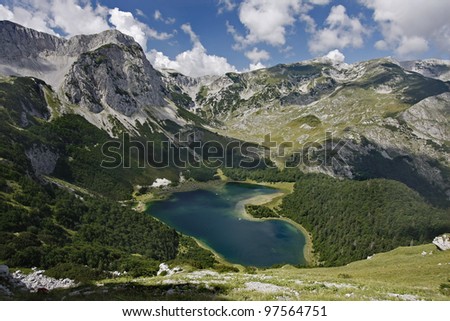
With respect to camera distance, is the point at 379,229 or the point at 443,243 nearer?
the point at 443,243

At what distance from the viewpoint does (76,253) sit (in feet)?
332

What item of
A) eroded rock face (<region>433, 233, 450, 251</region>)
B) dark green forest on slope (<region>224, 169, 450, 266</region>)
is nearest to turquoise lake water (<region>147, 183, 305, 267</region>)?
dark green forest on slope (<region>224, 169, 450, 266</region>)

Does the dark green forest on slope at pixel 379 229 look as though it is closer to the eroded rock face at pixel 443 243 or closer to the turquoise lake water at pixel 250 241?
the turquoise lake water at pixel 250 241

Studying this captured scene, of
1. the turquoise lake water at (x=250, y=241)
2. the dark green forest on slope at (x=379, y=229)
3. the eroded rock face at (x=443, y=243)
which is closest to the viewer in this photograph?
the eroded rock face at (x=443, y=243)

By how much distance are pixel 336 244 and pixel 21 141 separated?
19060 centimetres

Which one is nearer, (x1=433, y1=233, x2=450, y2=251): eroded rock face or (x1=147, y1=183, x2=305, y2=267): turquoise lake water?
(x1=433, y1=233, x2=450, y2=251): eroded rock face

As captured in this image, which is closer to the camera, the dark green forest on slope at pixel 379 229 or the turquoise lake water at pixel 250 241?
the turquoise lake water at pixel 250 241

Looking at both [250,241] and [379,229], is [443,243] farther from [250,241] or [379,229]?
[379,229]

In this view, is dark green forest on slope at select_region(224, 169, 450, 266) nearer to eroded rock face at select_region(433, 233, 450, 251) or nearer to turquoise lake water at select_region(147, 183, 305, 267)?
turquoise lake water at select_region(147, 183, 305, 267)

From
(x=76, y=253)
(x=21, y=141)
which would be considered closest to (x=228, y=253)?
(x=76, y=253)

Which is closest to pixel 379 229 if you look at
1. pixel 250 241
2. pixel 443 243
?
pixel 250 241

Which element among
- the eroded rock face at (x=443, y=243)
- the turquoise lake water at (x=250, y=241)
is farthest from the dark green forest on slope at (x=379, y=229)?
the eroded rock face at (x=443, y=243)

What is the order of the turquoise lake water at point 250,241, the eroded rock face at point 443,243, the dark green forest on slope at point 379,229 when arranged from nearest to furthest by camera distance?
the eroded rock face at point 443,243
the turquoise lake water at point 250,241
the dark green forest on slope at point 379,229
